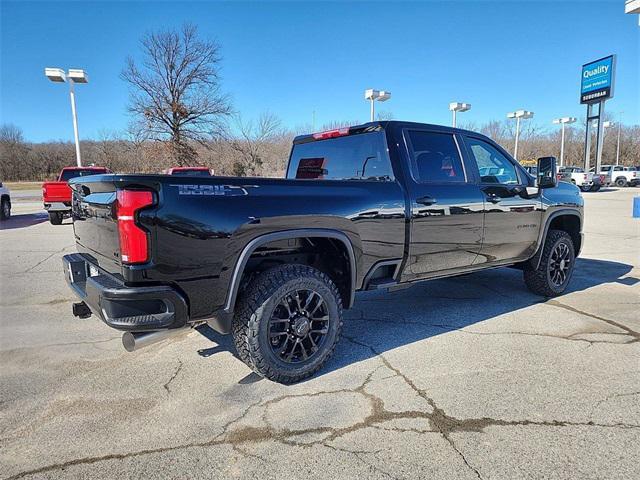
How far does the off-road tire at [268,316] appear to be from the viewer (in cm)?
306

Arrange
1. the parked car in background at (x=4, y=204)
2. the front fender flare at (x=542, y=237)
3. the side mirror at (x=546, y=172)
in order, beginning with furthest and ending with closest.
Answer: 1. the parked car in background at (x=4, y=204)
2. the front fender flare at (x=542, y=237)
3. the side mirror at (x=546, y=172)

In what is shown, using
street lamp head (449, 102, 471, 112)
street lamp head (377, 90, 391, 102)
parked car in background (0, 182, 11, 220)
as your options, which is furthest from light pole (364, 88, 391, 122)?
parked car in background (0, 182, 11, 220)

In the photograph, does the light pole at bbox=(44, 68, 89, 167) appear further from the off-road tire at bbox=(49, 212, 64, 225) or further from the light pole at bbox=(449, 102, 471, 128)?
the light pole at bbox=(449, 102, 471, 128)

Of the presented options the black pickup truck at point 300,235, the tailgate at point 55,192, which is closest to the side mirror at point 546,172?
the black pickup truck at point 300,235

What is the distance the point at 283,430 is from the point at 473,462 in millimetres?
1096

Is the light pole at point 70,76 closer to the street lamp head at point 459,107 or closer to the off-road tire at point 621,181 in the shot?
the street lamp head at point 459,107

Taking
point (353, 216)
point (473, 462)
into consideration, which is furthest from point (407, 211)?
point (473, 462)

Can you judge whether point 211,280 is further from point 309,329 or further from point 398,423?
point 398,423

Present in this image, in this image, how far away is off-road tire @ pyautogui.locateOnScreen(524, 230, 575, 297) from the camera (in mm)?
5395

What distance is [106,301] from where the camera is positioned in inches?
103

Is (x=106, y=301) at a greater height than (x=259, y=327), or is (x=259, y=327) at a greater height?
(x=106, y=301)

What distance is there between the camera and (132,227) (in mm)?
2533

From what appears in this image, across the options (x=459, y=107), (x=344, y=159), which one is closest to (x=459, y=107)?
(x=459, y=107)

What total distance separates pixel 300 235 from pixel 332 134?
1.69 meters
